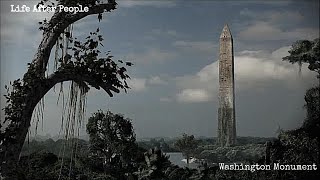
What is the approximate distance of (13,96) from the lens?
3.96 ft

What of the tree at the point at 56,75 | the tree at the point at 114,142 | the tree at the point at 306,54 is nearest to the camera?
the tree at the point at 56,75

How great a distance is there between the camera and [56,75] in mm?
1276

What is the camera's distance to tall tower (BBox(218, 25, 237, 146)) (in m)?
2.74

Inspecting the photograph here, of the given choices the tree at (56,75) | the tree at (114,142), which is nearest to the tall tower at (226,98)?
the tree at (114,142)

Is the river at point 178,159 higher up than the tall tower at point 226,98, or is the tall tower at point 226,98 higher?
the tall tower at point 226,98

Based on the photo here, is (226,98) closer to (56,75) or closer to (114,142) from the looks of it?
(114,142)

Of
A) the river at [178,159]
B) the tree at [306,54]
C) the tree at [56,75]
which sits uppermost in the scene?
the tree at [306,54]

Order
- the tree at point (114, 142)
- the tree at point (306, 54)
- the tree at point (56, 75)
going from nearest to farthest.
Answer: the tree at point (56, 75) → the tree at point (114, 142) → the tree at point (306, 54)

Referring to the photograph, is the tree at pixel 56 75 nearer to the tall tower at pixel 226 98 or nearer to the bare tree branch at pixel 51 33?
the bare tree branch at pixel 51 33

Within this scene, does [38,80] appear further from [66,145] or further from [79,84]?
[66,145]

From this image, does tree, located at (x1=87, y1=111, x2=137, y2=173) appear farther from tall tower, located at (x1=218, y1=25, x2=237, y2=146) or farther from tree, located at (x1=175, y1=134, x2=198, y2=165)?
tall tower, located at (x1=218, y1=25, x2=237, y2=146)

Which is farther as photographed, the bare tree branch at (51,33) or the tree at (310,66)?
the tree at (310,66)

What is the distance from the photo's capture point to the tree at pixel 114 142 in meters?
2.73

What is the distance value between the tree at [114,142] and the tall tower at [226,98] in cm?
61
